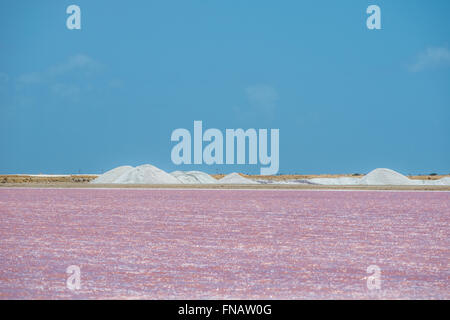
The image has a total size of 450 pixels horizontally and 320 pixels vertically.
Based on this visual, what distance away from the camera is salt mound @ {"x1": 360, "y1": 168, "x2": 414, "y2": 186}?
2840 inches

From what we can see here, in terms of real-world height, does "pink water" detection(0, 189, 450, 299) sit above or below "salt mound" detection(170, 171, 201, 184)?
below

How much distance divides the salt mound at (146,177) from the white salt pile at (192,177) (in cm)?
396

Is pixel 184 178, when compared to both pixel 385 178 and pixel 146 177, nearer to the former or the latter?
pixel 146 177

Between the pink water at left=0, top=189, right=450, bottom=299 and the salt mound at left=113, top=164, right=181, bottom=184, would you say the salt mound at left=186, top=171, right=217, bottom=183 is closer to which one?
the salt mound at left=113, top=164, right=181, bottom=184

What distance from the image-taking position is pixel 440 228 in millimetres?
14984

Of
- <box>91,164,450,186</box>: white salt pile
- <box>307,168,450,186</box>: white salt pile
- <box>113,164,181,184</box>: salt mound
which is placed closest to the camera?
<box>113,164,181,184</box>: salt mound

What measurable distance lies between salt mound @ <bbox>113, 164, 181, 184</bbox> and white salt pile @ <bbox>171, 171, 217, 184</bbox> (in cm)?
396

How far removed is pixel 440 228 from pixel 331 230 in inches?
136

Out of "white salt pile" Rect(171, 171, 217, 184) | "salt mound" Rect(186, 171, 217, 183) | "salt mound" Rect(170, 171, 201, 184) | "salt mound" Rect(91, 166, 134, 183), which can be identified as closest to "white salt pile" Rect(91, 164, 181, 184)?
"salt mound" Rect(91, 166, 134, 183)

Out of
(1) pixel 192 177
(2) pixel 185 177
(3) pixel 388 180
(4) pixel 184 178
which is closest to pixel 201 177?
(1) pixel 192 177

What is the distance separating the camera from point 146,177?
72.4m
